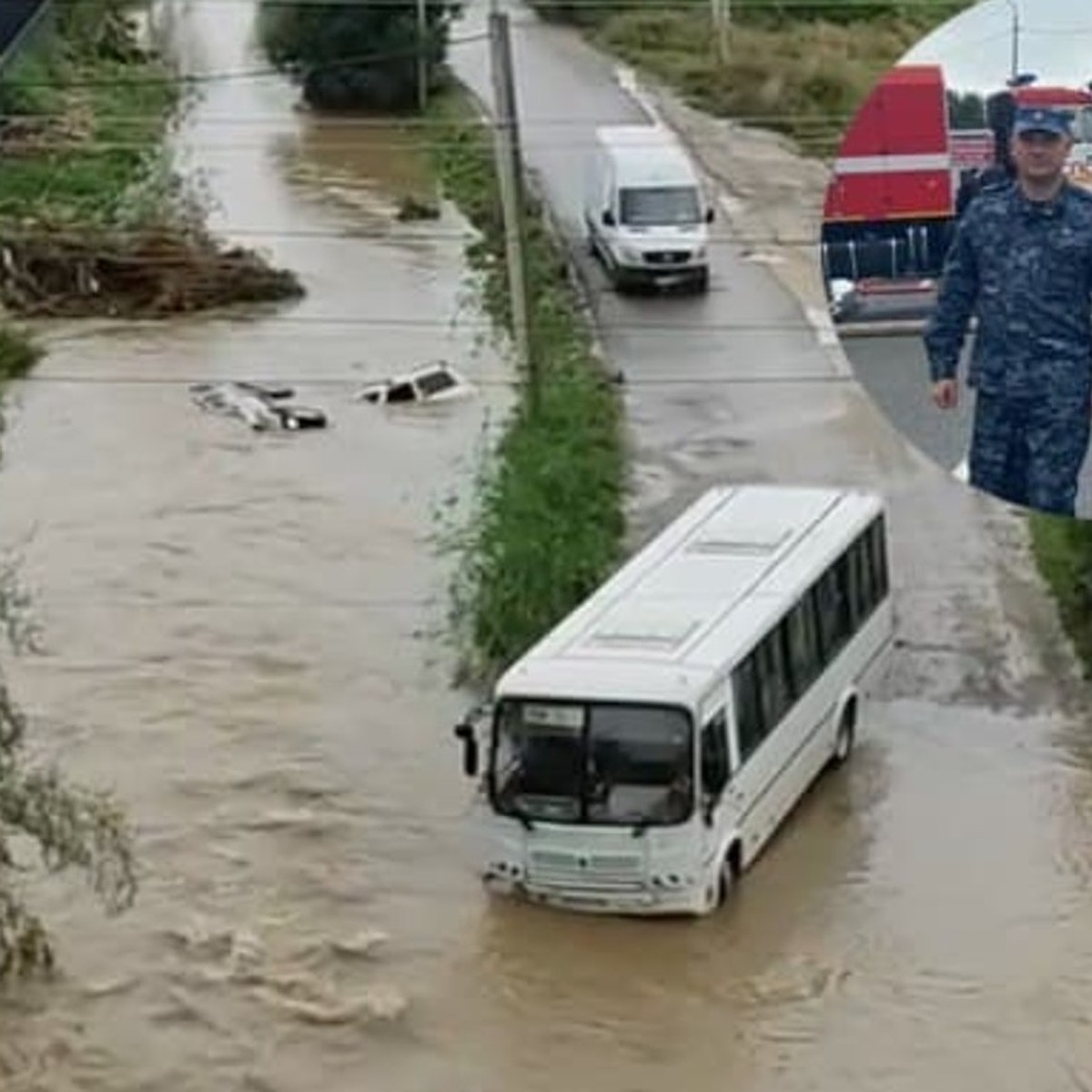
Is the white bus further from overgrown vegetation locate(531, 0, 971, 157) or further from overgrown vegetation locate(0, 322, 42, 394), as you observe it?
overgrown vegetation locate(531, 0, 971, 157)

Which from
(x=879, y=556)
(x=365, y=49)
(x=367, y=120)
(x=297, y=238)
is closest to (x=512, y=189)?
(x=879, y=556)

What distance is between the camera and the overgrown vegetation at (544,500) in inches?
712

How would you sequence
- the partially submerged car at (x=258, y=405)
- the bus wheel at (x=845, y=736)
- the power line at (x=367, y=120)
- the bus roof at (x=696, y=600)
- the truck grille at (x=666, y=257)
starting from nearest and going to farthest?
1. the bus roof at (x=696, y=600)
2. the bus wheel at (x=845, y=736)
3. the partially submerged car at (x=258, y=405)
4. the truck grille at (x=666, y=257)
5. the power line at (x=367, y=120)

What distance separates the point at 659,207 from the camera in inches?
1161

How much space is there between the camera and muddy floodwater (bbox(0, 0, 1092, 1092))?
1352 cm

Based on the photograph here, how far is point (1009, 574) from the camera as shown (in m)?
20.2

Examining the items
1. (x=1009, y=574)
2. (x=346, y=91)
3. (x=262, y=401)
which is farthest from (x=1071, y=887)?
(x=346, y=91)

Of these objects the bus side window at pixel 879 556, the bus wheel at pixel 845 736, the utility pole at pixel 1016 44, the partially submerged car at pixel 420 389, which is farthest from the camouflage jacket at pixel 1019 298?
the partially submerged car at pixel 420 389

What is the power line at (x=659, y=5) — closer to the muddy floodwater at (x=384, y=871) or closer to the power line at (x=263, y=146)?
the power line at (x=263, y=146)

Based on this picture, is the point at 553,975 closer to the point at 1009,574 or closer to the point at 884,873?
the point at 884,873

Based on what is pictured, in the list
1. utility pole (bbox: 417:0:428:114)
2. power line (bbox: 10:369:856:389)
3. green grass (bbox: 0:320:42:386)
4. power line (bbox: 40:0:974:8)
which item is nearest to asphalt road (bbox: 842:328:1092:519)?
power line (bbox: 10:369:856:389)

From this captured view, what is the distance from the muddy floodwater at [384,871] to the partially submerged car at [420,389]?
1.59m

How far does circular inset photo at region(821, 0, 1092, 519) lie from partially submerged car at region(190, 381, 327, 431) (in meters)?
14.8

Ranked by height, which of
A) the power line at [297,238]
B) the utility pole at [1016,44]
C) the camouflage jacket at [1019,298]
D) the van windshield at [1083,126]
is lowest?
the power line at [297,238]
